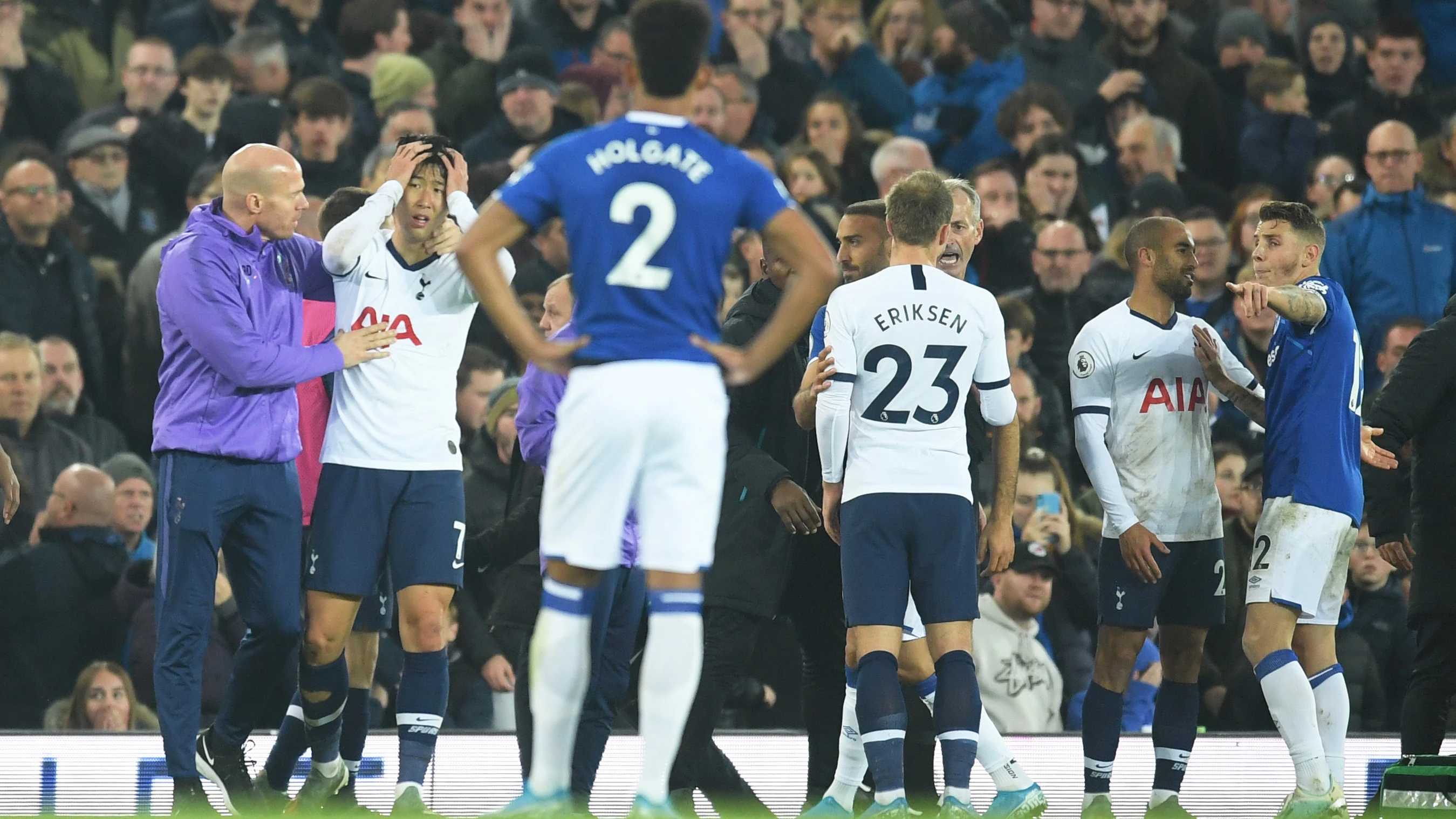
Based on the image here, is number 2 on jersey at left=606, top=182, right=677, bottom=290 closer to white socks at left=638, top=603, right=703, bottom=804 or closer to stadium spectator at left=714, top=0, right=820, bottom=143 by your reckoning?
white socks at left=638, top=603, right=703, bottom=804

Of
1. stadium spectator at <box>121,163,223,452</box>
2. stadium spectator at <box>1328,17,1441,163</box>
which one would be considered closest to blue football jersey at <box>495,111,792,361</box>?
stadium spectator at <box>121,163,223,452</box>

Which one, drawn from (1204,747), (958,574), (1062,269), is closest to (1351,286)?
(1062,269)

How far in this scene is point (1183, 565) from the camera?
7.92m

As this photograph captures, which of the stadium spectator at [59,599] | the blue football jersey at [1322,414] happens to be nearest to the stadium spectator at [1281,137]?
the blue football jersey at [1322,414]

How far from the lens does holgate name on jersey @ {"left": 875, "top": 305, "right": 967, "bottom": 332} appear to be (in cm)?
700

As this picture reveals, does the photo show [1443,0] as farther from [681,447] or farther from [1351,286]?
[681,447]

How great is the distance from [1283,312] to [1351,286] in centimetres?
535

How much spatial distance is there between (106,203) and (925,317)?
724 centimetres

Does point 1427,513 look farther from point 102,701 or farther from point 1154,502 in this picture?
point 102,701

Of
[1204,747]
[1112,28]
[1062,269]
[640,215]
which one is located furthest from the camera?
[1112,28]

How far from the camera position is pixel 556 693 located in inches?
212

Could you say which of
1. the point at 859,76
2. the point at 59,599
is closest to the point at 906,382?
the point at 59,599

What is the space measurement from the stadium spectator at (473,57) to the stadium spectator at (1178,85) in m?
4.88

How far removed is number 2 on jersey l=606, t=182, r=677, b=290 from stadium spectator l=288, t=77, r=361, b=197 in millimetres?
6955
